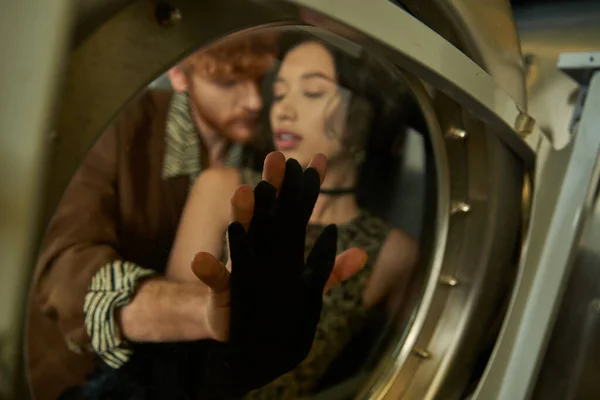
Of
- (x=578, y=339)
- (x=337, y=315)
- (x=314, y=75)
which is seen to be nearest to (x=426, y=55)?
(x=314, y=75)

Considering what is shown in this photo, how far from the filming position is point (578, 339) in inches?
31.4

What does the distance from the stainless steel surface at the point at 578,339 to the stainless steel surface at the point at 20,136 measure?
A: 68 cm

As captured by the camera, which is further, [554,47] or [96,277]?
[554,47]

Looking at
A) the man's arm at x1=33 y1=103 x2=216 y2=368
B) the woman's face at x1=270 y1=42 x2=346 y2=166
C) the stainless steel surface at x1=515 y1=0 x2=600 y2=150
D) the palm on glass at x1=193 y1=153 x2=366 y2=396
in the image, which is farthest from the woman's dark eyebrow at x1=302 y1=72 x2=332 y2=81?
the stainless steel surface at x1=515 y1=0 x2=600 y2=150

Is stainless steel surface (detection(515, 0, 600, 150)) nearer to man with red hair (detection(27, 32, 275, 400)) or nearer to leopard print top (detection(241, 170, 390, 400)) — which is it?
leopard print top (detection(241, 170, 390, 400))

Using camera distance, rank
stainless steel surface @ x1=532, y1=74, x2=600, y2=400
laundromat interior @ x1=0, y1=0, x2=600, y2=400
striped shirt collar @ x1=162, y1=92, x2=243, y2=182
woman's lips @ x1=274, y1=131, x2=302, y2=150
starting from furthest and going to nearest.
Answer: stainless steel surface @ x1=532, y1=74, x2=600, y2=400
woman's lips @ x1=274, y1=131, x2=302, y2=150
striped shirt collar @ x1=162, y1=92, x2=243, y2=182
laundromat interior @ x1=0, y1=0, x2=600, y2=400

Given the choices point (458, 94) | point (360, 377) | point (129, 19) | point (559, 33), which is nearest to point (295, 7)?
point (129, 19)

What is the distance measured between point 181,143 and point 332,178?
0.23 m

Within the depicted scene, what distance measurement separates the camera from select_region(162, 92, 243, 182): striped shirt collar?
0.55 meters

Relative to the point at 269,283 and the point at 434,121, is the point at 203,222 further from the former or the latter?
the point at 434,121

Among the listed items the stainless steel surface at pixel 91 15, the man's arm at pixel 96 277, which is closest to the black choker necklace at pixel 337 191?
the man's arm at pixel 96 277

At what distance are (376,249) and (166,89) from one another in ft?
1.31

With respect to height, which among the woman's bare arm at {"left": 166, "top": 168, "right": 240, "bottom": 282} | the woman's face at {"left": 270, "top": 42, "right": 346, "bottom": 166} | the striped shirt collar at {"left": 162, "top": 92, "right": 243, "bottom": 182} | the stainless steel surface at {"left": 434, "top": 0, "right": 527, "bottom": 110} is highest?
the stainless steel surface at {"left": 434, "top": 0, "right": 527, "bottom": 110}

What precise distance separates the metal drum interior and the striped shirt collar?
0.05 meters
